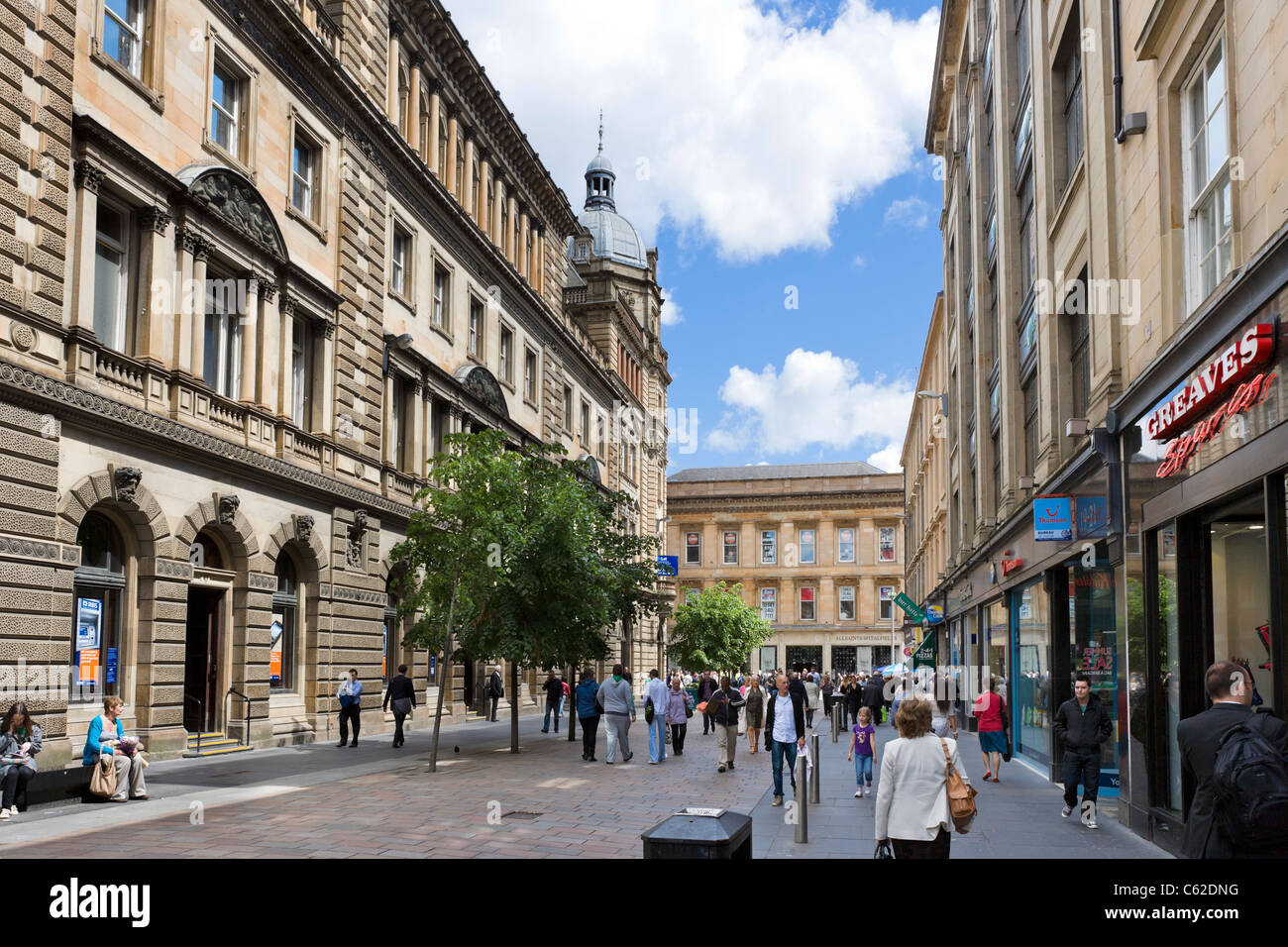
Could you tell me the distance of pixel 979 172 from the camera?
2833 cm

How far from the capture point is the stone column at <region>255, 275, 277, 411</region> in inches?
915

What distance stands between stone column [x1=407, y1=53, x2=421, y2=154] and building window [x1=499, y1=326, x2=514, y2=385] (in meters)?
8.68

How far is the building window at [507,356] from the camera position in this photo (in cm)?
3953

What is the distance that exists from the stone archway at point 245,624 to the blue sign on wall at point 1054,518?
45.5 ft

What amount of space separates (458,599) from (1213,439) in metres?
15.2

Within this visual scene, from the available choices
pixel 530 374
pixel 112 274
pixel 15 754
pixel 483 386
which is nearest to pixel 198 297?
pixel 112 274

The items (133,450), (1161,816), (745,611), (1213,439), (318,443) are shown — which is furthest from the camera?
(745,611)

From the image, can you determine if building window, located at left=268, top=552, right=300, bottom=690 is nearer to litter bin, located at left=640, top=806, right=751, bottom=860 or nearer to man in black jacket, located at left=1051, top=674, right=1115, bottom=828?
man in black jacket, located at left=1051, top=674, right=1115, bottom=828

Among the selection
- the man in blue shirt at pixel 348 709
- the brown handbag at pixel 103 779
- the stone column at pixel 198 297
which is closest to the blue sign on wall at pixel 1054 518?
the brown handbag at pixel 103 779

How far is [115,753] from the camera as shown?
1445 cm

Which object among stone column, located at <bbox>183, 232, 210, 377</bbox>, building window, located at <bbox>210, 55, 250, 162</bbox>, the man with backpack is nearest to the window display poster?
stone column, located at <bbox>183, 232, 210, 377</bbox>
